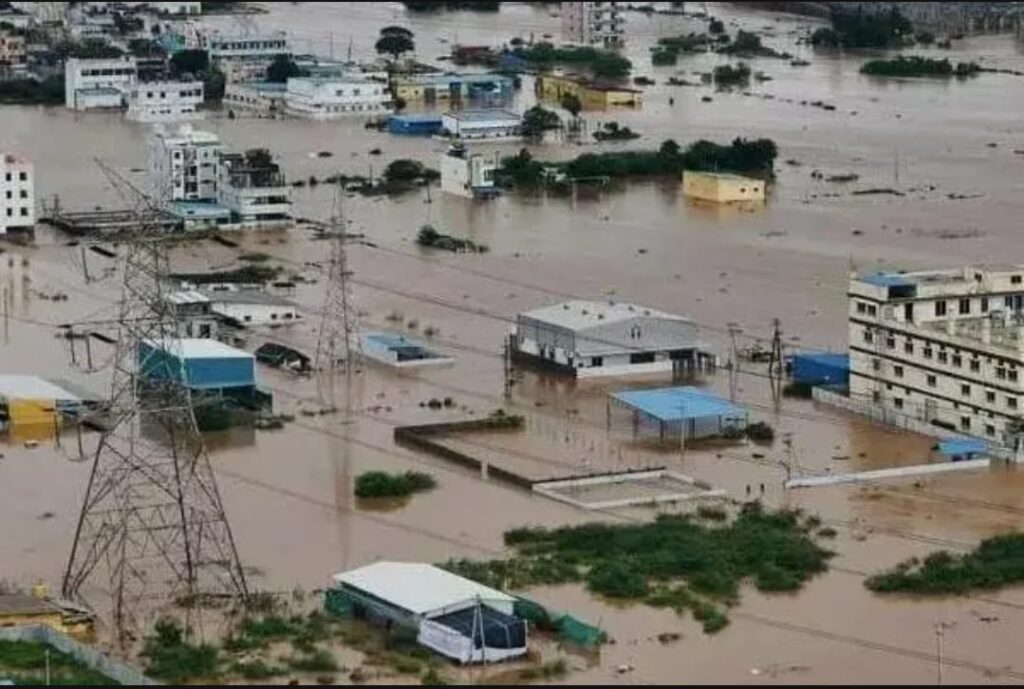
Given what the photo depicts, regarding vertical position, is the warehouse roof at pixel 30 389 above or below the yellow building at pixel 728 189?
below

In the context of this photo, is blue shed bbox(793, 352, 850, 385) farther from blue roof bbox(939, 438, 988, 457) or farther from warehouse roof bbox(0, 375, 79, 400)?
warehouse roof bbox(0, 375, 79, 400)

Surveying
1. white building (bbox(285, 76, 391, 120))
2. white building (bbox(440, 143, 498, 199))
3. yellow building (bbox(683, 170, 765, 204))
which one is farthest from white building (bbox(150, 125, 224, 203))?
white building (bbox(285, 76, 391, 120))

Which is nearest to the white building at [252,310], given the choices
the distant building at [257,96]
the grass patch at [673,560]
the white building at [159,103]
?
the grass patch at [673,560]

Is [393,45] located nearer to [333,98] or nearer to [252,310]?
[333,98]

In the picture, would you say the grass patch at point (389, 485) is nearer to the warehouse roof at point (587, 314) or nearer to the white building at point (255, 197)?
the warehouse roof at point (587, 314)

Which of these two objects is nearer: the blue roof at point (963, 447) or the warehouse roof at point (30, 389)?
the blue roof at point (963, 447)

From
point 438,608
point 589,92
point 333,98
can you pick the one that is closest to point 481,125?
point 333,98
